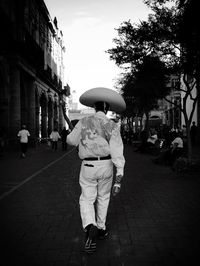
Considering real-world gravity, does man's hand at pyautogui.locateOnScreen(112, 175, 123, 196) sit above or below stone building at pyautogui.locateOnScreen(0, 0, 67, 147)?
below

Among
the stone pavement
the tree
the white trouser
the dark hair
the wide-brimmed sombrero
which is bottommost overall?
the stone pavement

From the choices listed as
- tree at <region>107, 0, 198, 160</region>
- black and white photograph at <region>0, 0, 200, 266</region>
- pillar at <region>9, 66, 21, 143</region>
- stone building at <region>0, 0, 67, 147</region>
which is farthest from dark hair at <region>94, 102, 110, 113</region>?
pillar at <region>9, 66, 21, 143</region>

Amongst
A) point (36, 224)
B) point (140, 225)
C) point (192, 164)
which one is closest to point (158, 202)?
point (140, 225)

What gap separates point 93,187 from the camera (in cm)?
429

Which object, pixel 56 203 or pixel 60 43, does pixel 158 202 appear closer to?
pixel 56 203

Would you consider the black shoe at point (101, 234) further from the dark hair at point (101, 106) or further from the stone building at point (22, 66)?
the stone building at point (22, 66)

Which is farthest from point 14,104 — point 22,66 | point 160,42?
point 160,42

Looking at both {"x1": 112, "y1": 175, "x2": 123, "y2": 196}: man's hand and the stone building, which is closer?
{"x1": 112, "y1": 175, "x2": 123, "y2": 196}: man's hand

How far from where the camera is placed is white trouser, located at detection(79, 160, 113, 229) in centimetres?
420

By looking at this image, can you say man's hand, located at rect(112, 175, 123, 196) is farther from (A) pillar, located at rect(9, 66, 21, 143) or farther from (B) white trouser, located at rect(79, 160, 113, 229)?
(A) pillar, located at rect(9, 66, 21, 143)

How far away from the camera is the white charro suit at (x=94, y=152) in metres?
4.20

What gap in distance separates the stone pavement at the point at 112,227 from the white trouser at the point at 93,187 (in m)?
0.40

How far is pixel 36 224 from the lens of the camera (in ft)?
17.3

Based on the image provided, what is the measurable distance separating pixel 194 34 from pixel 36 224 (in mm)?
9234
